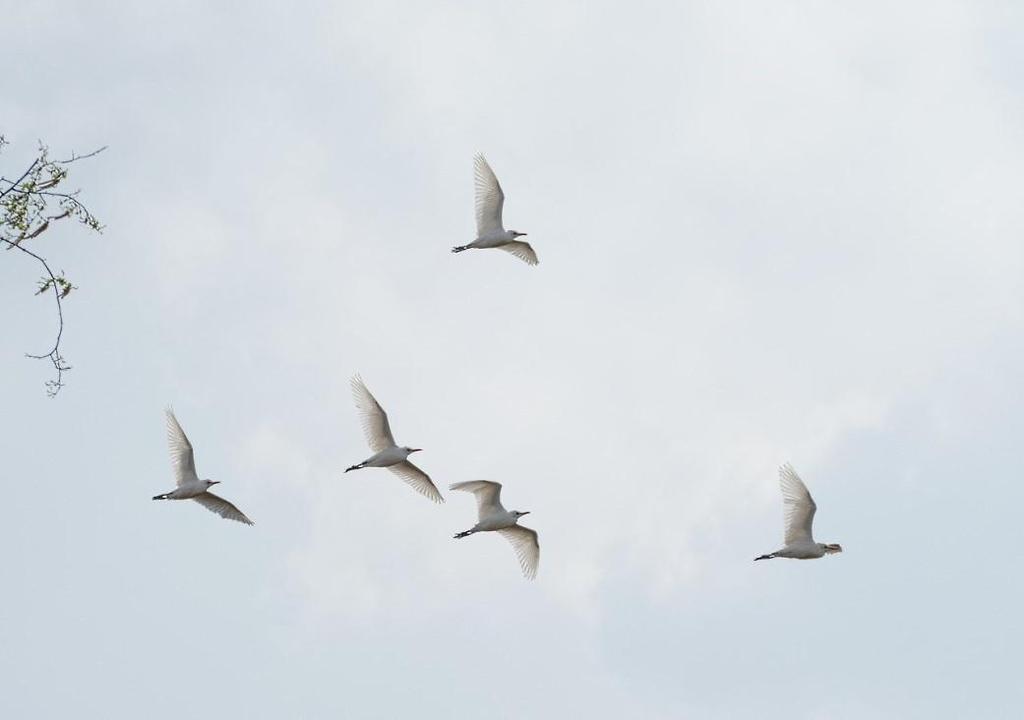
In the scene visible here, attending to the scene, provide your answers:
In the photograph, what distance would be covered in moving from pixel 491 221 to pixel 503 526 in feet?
29.3

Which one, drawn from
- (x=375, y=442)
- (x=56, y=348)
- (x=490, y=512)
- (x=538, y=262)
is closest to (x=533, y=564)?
(x=490, y=512)

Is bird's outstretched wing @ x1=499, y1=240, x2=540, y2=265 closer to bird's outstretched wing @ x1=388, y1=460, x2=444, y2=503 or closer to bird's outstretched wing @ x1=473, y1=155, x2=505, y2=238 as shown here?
bird's outstretched wing @ x1=473, y1=155, x2=505, y2=238

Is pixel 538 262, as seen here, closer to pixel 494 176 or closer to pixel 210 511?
pixel 494 176

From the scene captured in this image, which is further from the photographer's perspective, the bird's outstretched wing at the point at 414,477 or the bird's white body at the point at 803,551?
the bird's outstretched wing at the point at 414,477

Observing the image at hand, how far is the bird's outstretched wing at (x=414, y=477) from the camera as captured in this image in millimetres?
45531

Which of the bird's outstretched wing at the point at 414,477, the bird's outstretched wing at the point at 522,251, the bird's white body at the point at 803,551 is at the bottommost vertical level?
the bird's white body at the point at 803,551

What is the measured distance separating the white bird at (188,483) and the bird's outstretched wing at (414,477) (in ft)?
15.0

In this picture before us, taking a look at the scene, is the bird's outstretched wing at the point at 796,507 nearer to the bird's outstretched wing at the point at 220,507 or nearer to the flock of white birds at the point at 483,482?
the flock of white birds at the point at 483,482

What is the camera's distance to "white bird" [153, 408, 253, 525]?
4216 cm

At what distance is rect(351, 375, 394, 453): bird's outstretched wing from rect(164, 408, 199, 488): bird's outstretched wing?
4.81m

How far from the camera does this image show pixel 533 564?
151 ft

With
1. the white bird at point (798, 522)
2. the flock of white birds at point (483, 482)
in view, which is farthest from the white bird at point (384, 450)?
the white bird at point (798, 522)

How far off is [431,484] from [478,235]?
7427 mm

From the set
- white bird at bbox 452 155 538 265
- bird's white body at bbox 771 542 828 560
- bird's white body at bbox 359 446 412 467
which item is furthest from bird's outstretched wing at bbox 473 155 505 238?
bird's white body at bbox 771 542 828 560
